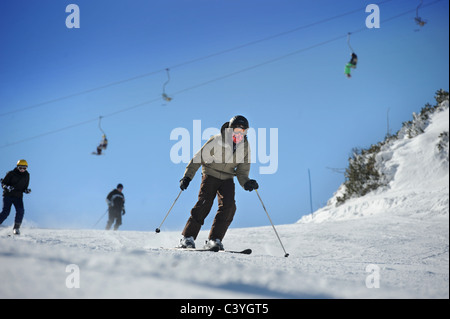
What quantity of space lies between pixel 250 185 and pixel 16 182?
4.75 metres

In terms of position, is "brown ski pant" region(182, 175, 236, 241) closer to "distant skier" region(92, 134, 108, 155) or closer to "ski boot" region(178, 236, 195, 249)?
"ski boot" region(178, 236, 195, 249)

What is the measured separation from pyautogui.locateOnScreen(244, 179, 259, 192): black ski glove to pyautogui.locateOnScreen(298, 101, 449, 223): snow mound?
642cm

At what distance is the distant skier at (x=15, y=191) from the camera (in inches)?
291

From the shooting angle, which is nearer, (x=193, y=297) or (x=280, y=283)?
(x=193, y=297)

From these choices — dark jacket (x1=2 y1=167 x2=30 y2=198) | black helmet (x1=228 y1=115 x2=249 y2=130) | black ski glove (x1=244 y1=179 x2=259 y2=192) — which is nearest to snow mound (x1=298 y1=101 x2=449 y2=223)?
black ski glove (x1=244 y1=179 x2=259 y2=192)

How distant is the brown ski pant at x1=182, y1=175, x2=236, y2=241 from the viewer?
502 cm

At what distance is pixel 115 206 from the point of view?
1304 centimetres

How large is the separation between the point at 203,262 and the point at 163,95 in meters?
13.4

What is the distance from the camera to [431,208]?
10.3 m

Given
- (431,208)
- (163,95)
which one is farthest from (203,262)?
(163,95)

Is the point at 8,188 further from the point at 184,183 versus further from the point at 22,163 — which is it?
the point at 184,183

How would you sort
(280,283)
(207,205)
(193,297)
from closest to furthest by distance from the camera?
(193,297) → (280,283) → (207,205)
